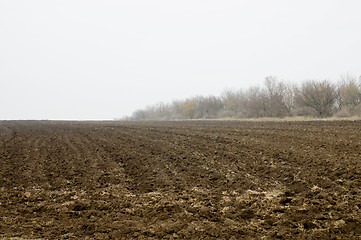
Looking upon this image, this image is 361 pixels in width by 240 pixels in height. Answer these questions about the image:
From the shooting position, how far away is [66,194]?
787 centimetres

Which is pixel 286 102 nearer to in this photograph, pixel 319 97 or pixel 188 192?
pixel 319 97

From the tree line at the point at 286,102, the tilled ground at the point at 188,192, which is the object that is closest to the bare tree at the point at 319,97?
the tree line at the point at 286,102

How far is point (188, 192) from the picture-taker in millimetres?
7781

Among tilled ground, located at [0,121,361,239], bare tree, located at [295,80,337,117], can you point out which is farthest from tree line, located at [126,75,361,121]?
tilled ground, located at [0,121,361,239]

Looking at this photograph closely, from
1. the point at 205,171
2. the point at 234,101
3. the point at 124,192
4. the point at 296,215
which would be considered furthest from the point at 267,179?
the point at 234,101

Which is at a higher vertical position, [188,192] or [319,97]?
[319,97]

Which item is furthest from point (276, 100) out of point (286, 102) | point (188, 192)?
point (188, 192)

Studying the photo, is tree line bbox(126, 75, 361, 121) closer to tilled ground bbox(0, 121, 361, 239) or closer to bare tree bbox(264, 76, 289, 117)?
bare tree bbox(264, 76, 289, 117)

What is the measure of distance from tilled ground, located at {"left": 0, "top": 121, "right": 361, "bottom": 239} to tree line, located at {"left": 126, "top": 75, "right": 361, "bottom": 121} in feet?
93.9

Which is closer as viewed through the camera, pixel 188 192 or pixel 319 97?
pixel 188 192

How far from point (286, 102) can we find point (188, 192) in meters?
44.0

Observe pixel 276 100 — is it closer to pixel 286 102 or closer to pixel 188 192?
pixel 286 102

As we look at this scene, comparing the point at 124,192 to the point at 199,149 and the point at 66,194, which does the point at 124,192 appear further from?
the point at 199,149

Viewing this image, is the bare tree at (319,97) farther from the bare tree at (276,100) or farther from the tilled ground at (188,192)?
the tilled ground at (188,192)
